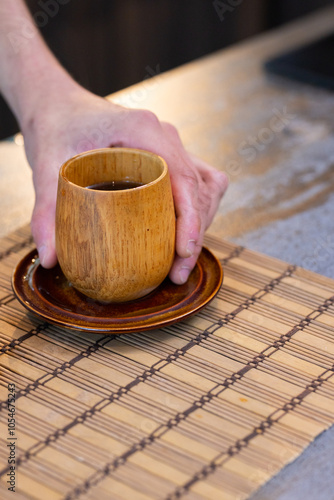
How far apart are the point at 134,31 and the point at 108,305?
6.79 feet

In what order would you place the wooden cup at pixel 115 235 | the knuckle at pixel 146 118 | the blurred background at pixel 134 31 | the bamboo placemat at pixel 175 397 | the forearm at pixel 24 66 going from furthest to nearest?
the blurred background at pixel 134 31 < the forearm at pixel 24 66 < the knuckle at pixel 146 118 < the wooden cup at pixel 115 235 < the bamboo placemat at pixel 175 397

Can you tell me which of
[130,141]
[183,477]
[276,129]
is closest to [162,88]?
[276,129]

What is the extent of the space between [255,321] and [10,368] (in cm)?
24

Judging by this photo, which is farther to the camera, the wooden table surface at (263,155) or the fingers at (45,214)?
the wooden table surface at (263,155)

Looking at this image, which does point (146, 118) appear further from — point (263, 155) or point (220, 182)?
point (263, 155)

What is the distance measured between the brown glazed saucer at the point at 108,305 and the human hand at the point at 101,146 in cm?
2

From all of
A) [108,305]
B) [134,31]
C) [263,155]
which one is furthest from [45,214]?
[134,31]

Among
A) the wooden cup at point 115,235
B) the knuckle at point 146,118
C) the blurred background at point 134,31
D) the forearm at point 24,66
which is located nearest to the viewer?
the wooden cup at point 115,235

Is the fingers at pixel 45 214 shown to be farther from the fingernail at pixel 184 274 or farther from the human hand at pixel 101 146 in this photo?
the fingernail at pixel 184 274

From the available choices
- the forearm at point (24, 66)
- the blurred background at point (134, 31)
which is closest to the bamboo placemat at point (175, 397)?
the forearm at point (24, 66)

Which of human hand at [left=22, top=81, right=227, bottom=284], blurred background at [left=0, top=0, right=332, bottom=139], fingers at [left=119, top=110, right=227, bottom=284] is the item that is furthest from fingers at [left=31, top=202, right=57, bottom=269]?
blurred background at [left=0, top=0, right=332, bottom=139]

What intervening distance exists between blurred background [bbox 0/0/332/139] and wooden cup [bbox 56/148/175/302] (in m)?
1.80

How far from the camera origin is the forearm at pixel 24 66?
2.80 ft

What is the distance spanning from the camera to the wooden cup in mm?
605
